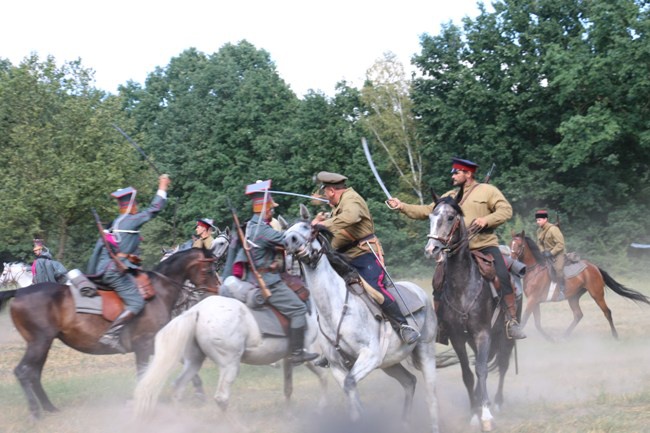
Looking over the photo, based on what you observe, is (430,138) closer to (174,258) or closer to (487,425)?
(174,258)

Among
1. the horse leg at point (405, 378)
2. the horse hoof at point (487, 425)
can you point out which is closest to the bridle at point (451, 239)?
the horse leg at point (405, 378)

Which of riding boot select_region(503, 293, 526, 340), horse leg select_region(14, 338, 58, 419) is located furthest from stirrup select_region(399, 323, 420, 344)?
horse leg select_region(14, 338, 58, 419)

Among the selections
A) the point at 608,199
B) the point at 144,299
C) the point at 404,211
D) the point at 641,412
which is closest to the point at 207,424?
the point at 144,299

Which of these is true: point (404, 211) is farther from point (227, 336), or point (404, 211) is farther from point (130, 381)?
point (130, 381)

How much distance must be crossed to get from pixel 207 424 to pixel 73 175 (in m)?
26.4

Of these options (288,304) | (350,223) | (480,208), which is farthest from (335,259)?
(480,208)

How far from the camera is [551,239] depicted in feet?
61.5

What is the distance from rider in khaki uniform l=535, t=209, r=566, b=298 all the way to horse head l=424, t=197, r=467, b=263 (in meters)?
9.45

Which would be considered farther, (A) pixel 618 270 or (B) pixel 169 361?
(A) pixel 618 270

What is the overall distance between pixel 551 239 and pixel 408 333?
33.7 feet

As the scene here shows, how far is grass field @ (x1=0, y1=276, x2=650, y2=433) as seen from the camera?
9.50 m

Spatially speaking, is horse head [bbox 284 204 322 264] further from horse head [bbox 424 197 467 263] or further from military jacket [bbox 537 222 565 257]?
military jacket [bbox 537 222 565 257]

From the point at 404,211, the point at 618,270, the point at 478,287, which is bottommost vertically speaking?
the point at 618,270

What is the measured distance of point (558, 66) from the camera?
3459 centimetres
